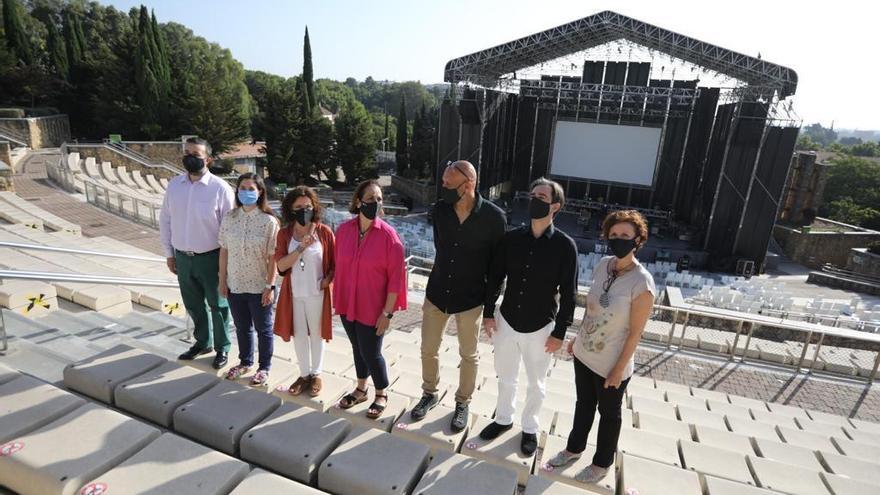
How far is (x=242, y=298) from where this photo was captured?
313cm

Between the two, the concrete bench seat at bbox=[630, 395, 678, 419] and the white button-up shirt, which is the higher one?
the white button-up shirt

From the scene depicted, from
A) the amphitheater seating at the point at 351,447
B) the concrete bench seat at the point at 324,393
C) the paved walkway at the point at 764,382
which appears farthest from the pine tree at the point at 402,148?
the amphitheater seating at the point at 351,447

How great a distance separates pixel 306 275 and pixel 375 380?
796 mm

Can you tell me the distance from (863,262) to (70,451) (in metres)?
26.6

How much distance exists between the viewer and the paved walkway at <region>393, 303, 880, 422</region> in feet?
16.0

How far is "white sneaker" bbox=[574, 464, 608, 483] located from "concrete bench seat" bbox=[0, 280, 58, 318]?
4575mm

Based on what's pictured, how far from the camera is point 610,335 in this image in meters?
2.47

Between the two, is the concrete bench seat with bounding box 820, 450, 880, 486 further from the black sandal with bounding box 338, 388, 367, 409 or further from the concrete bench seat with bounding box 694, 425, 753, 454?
the black sandal with bounding box 338, 388, 367, 409

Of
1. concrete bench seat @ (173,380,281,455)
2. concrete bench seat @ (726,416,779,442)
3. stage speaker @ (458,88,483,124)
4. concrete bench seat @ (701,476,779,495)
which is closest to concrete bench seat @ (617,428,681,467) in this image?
concrete bench seat @ (701,476,779,495)

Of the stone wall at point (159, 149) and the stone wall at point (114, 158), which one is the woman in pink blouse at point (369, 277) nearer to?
the stone wall at point (114, 158)

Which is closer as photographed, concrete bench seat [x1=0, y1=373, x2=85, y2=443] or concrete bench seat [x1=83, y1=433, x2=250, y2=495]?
concrete bench seat [x1=83, y1=433, x2=250, y2=495]

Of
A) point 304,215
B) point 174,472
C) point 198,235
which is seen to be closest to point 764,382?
point 304,215

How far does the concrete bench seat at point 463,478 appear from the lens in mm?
2094

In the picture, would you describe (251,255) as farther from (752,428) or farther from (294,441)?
(752,428)
